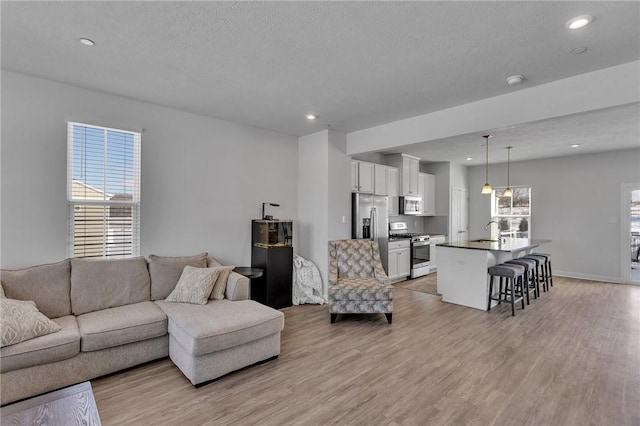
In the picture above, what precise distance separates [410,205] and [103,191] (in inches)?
216

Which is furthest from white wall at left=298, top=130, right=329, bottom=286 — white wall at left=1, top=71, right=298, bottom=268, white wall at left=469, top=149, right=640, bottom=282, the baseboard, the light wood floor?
the baseboard

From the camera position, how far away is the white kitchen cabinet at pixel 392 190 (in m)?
6.31

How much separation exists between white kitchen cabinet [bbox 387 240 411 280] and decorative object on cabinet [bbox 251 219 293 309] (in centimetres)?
221

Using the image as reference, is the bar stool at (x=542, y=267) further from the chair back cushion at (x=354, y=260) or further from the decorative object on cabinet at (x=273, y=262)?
the decorative object on cabinet at (x=273, y=262)

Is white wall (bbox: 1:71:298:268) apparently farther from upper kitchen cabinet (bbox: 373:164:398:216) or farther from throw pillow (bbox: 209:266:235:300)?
upper kitchen cabinet (bbox: 373:164:398:216)

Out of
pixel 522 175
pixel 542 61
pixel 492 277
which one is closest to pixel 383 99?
pixel 542 61

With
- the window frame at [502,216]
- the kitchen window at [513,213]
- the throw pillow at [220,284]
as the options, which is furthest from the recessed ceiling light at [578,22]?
the kitchen window at [513,213]

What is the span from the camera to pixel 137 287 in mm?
3289

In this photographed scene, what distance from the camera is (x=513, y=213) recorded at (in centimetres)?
761

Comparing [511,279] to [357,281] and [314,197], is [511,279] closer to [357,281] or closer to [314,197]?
[357,281]

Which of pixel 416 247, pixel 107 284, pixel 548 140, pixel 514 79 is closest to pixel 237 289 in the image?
pixel 107 284

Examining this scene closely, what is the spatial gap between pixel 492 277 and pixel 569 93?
262cm

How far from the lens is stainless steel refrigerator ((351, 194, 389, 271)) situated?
5398 millimetres

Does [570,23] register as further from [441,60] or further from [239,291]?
[239,291]
